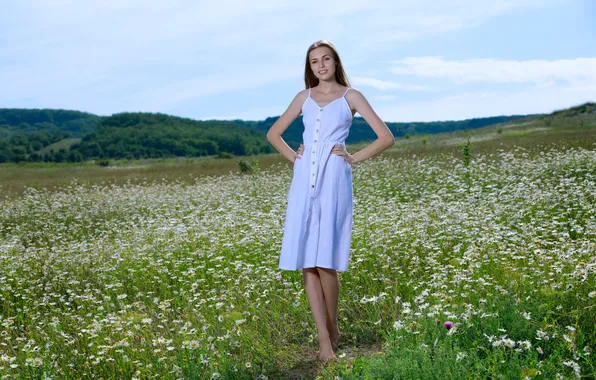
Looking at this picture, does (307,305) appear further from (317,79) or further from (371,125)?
(317,79)

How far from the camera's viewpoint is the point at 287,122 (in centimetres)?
475

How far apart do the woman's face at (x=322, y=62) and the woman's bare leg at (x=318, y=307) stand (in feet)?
5.32

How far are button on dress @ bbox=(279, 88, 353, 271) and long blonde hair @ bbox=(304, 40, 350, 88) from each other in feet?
0.71

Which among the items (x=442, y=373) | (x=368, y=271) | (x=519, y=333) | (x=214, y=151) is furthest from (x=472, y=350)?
(x=214, y=151)

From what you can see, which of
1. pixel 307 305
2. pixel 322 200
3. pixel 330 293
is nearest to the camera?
pixel 322 200

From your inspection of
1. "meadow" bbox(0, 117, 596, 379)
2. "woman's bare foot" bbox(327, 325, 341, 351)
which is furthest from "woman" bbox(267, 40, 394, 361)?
"meadow" bbox(0, 117, 596, 379)

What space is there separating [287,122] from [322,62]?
2.01ft

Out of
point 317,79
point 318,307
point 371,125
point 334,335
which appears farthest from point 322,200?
point 334,335

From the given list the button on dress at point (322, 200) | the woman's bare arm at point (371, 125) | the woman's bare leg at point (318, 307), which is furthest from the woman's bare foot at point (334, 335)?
the woman's bare arm at point (371, 125)

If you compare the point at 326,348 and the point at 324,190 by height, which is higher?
the point at 324,190

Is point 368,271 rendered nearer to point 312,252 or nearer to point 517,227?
point 312,252

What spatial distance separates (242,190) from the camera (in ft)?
52.2

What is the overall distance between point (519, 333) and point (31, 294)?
21.5ft

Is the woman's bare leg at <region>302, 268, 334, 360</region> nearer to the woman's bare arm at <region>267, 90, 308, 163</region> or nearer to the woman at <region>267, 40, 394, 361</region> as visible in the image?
the woman at <region>267, 40, 394, 361</region>
